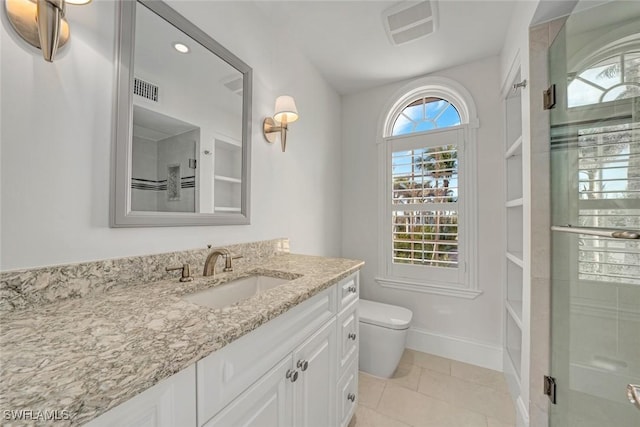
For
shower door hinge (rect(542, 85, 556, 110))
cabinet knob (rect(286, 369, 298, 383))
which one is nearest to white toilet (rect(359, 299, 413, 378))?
cabinet knob (rect(286, 369, 298, 383))

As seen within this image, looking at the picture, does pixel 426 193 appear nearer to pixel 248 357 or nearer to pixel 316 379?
pixel 316 379

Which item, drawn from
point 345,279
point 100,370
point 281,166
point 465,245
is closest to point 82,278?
point 100,370

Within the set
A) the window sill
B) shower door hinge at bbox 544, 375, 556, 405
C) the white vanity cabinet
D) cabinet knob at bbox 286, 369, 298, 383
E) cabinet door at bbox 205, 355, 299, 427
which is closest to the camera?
the white vanity cabinet

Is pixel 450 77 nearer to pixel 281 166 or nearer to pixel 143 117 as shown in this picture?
pixel 281 166

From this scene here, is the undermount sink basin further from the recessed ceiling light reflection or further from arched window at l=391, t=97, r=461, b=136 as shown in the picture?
arched window at l=391, t=97, r=461, b=136

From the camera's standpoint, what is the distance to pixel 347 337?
131cm

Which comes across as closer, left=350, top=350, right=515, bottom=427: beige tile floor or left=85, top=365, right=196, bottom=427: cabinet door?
left=85, top=365, right=196, bottom=427: cabinet door

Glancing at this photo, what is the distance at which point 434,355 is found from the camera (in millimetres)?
2121

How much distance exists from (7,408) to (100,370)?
0.33 ft

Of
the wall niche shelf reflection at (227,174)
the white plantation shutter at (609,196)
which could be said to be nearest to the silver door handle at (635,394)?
the white plantation shutter at (609,196)

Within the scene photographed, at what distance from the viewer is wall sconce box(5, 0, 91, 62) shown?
2.22 ft

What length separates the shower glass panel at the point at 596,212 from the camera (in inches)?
36.6

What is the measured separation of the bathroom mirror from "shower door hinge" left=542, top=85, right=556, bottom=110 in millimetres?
1575

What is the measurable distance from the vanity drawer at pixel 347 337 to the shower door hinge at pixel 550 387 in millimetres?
946
